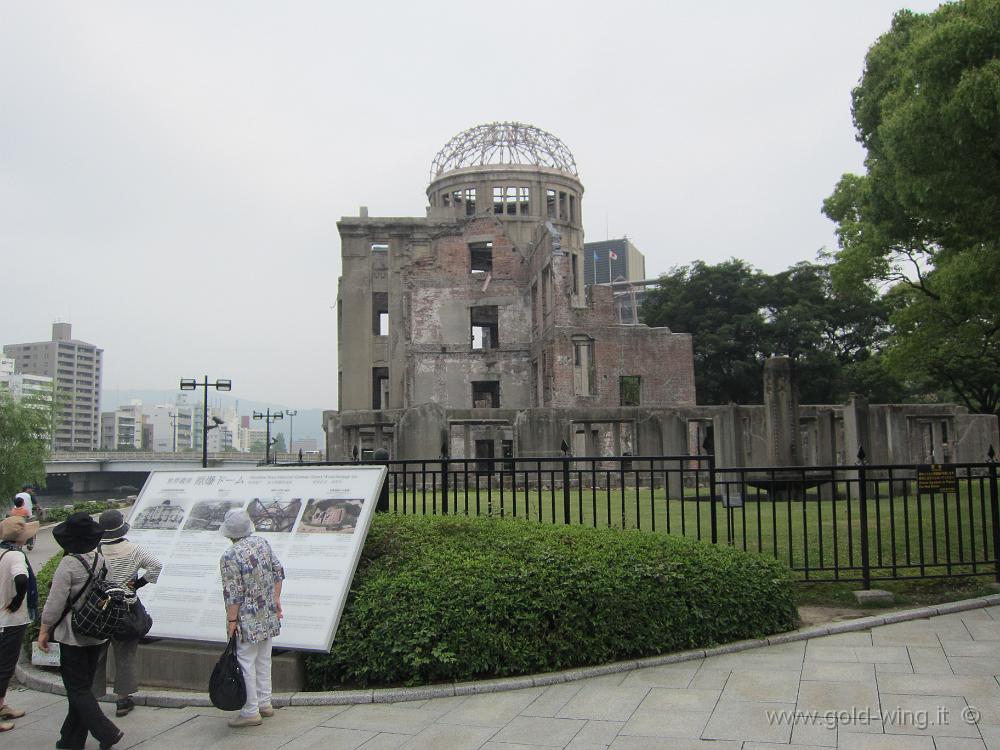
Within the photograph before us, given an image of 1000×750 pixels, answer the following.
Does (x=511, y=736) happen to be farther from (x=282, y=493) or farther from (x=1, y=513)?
(x=1, y=513)

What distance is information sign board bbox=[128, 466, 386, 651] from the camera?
22.6ft

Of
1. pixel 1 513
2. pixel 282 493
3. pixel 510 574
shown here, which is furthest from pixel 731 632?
pixel 1 513

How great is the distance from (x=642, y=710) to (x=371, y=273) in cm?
4232

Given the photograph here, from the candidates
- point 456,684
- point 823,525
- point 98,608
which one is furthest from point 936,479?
point 98,608

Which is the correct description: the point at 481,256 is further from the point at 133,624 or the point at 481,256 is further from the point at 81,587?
the point at 81,587

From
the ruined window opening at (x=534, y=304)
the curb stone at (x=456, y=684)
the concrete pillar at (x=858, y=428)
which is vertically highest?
the ruined window opening at (x=534, y=304)

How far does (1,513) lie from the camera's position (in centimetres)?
3781

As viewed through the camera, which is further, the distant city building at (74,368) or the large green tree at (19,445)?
the distant city building at (74,368)

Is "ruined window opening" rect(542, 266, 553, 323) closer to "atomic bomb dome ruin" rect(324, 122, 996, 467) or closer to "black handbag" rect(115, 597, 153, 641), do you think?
"atomic bomb dome ruin" rect(324, 122, 996, 467)

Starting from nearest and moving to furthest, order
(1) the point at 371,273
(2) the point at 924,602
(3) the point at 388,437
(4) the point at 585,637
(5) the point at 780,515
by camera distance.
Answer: (4) the point at 585,637 < (2) the point at 924,602 < (5) the point at 780,515 < (3) the point at 388,437 < (1) the point at 371,273

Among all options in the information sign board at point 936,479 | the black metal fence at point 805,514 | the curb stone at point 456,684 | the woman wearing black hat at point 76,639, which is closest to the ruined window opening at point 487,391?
the black metal fence at point 805,514

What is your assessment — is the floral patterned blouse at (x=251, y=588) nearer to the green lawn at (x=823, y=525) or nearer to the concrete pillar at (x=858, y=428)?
the green lawn at (x=823, y=525)

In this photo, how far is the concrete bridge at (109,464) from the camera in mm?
62972

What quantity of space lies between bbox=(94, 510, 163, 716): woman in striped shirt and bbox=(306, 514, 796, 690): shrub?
140 cm
